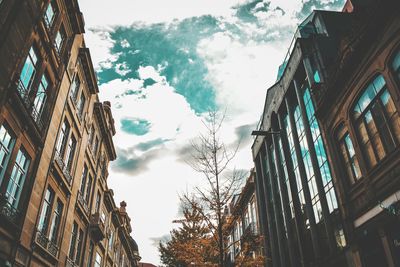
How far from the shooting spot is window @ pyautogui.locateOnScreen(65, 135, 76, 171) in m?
20.3

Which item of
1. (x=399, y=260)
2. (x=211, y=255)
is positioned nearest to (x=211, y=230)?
(x=211, y=255)

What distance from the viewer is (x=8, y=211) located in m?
12.2

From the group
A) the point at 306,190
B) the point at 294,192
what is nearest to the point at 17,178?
the point at 306,190

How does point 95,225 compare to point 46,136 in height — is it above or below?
below

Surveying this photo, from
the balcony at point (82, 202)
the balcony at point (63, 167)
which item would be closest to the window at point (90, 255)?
the balcony at point (82, 202)

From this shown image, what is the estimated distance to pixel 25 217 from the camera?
13.3 metres

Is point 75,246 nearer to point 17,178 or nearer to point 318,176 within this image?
point 17,178

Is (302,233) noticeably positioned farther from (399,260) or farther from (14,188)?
(14,188)

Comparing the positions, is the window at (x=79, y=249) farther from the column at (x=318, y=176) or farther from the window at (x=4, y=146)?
the column at (x=318, y=176)

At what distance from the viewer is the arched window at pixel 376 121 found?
1355cm

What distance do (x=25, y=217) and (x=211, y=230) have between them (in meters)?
8.31

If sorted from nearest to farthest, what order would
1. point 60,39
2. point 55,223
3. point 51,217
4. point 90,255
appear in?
1. point 51,217
2. point 55,223
3. point 60,39
4. point 90,255

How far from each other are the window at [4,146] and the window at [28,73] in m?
2.04

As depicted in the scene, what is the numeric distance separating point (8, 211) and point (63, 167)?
21.6 feet
